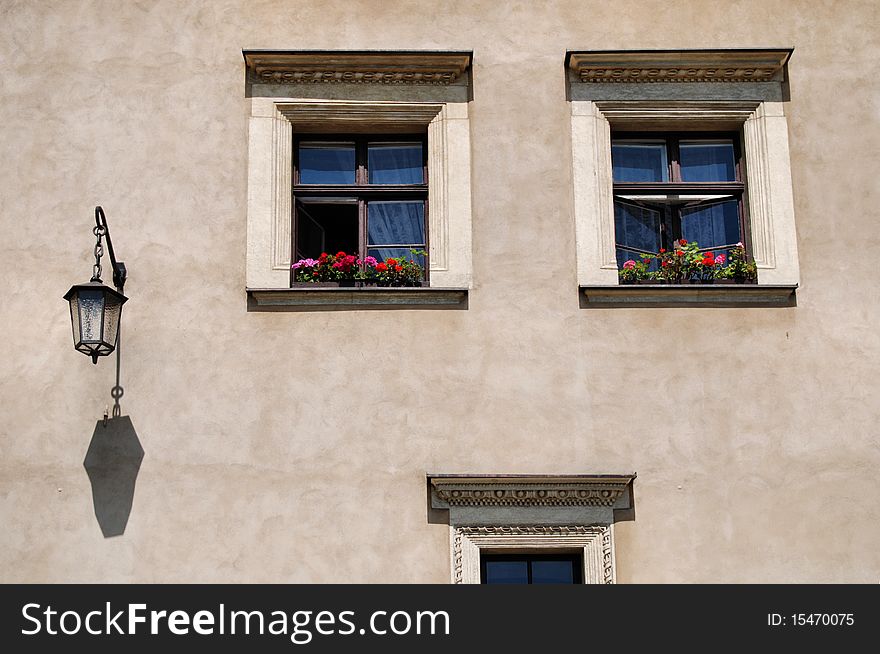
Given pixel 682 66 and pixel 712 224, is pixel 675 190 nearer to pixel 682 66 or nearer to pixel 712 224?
pixel 712 224

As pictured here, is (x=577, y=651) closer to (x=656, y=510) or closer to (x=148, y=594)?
(x=656, y=510)

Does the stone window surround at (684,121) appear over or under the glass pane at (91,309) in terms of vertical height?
over

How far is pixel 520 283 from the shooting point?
8.82 meters

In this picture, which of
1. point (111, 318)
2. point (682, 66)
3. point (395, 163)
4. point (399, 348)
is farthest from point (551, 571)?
point (682, 66)

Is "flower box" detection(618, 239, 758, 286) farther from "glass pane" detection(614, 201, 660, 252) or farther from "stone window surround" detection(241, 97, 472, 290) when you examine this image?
"stone window surround" detection(241, 97, 472, 290)

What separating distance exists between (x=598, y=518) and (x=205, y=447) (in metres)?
2.49

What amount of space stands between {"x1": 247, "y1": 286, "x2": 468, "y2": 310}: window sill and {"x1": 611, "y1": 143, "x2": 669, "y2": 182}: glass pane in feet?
4.93

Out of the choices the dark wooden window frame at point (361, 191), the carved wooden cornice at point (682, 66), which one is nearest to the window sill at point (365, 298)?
the dark wooden window frame at point (361, 191)

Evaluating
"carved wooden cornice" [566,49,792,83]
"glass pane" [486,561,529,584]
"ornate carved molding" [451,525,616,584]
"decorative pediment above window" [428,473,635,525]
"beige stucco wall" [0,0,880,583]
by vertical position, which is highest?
"carved wooden cornice" [566,49,792,83]

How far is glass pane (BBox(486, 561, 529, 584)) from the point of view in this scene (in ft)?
27.8

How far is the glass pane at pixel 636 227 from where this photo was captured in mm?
9148

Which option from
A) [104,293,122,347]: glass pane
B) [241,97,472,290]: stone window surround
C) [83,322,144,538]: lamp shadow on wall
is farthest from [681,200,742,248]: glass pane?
[83,322,144,538]: lamp shadow on wall

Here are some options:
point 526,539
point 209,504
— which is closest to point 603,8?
point 526,539

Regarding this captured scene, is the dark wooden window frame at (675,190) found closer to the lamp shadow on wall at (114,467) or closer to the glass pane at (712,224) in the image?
the glass pane at (712,224)
